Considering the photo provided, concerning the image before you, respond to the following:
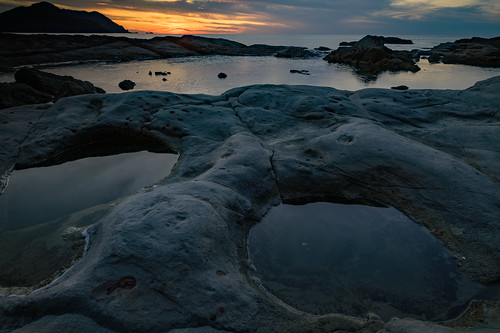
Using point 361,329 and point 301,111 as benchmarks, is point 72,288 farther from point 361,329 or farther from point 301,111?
point 301,111

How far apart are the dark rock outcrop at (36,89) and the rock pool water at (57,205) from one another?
918cm

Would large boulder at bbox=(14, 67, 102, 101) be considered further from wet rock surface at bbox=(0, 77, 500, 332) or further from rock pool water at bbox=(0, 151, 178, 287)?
rock pool water at bbox=(0, 151, 178, 287)

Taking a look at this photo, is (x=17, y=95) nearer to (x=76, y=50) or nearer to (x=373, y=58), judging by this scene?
(x=76, y=50)

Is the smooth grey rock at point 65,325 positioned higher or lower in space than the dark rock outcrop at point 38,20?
lower

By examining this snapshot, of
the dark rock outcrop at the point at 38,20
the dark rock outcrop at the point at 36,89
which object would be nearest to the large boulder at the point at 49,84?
the dark rock outcrop at the point at 36,89

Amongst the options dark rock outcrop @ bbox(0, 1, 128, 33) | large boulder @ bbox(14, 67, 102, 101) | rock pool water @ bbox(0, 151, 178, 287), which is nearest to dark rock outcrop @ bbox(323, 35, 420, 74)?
large boulder @ bbox(14, 67, 102, 101)

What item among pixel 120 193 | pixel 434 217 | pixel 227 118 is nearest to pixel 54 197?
pixel 120 193

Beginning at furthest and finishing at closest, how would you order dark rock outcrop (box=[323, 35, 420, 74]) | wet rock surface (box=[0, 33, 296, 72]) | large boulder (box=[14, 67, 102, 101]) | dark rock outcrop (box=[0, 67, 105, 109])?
1. dark rock outcrop (box=[323, 35, 420, 74])
2. wet rock surface (box=[0, 33, 296, 72])
3. large boulder (box=[14, 67, 102, 101])
4. dark rock outcrop (box=[0, 67, 105, 109])

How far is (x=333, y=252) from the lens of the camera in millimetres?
5625

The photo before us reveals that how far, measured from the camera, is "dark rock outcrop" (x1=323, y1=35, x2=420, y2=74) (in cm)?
4281

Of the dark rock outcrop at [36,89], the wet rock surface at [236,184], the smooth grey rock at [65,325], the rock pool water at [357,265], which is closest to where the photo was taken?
the smooth grey rock at [65,325]

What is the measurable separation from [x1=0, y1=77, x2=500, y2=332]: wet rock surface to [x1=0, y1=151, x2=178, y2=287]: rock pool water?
697 mm

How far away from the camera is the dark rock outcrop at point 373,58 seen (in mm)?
42812

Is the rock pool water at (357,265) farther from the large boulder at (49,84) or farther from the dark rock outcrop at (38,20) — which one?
the dark rock outcrop at (38,20)
